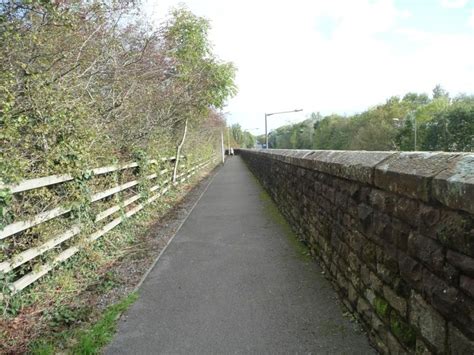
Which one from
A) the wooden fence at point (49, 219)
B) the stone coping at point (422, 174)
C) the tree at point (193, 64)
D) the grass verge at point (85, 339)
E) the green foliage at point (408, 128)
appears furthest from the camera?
the green foliage at point (408, 128)

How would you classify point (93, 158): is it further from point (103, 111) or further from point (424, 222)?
point (424, 222)

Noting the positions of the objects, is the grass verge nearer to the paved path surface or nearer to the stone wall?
the paved path surface

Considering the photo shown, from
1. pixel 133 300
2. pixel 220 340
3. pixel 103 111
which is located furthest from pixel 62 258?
pixel 103 111

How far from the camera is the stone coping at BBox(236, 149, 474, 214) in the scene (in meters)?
1.70

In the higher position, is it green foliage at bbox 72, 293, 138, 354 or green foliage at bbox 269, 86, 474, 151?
green foliage at bbox 269, 86, 474, 151

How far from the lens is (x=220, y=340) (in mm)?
3094

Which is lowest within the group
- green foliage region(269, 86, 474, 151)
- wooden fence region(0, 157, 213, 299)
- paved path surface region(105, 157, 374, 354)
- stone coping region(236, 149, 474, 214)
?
paved path surface region(105, 157, 374, 354)

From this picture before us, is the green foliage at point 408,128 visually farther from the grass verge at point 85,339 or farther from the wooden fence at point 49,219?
the grass verge at point 85,339

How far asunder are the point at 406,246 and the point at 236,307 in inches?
79.9

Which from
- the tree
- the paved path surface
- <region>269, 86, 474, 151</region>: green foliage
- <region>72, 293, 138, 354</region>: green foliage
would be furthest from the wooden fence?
<region>269, 86, 474, 151</region>: green foliage

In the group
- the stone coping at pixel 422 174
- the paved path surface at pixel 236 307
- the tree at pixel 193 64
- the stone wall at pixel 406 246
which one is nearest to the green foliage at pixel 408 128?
the tree at pixel 193 64

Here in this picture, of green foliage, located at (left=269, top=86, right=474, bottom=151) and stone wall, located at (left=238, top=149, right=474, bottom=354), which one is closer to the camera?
stone wall, located at (left=238, top=149, right=474, bottom=354)

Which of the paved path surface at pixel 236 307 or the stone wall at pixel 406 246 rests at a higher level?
the stone wall at pixel 406 246

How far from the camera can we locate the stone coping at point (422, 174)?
5.56 feet
